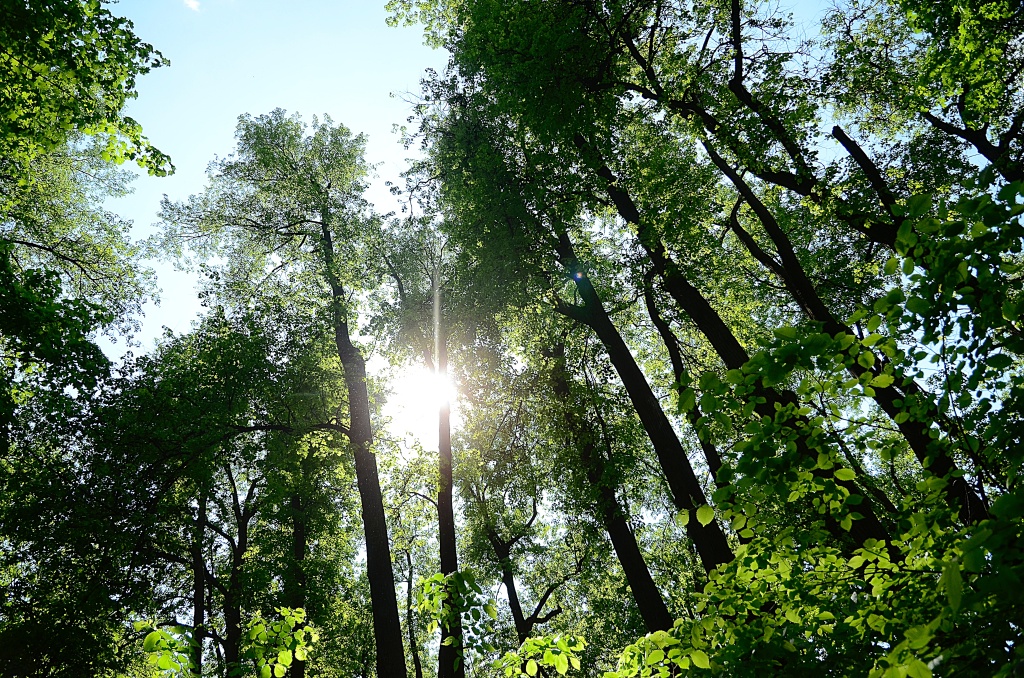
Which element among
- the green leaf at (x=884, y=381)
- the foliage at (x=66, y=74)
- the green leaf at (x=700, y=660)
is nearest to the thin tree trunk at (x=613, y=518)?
the green leaf at (x=700, y=660)

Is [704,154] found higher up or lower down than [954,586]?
higher up

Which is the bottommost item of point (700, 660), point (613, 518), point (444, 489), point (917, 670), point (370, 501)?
point (917, 670)

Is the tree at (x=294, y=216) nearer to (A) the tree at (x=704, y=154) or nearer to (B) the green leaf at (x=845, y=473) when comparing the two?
(A) the tree at (x=704, y=154)

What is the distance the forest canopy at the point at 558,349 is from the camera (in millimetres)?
2689

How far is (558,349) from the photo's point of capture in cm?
1424

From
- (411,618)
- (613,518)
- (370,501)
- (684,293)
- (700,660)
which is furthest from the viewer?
(411,618)

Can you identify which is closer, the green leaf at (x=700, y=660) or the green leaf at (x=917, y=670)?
the green leaf at (x=917, y=670)

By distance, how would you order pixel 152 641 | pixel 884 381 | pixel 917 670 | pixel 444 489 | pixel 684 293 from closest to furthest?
pixel 917 670
pixel 884 381
pixel 152 641
pixel 684 293
pixel 444 489

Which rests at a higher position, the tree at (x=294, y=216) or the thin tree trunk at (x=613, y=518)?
the tree at (x=294, y=216)

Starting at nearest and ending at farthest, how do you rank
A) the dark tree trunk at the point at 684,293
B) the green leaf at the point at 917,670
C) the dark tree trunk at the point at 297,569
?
the green leaf at the point at 917,670 < the dark tree trunk at the point at 684,293 < the dark tree trunk at the point at 297,569

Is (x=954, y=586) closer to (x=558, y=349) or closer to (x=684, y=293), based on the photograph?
(x=684, y=293)

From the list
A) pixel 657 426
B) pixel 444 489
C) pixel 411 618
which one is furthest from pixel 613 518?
pixel 411 618

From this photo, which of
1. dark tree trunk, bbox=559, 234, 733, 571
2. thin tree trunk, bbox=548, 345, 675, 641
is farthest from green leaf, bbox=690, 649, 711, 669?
thin tree trunk, bbox=548, 345, 675, 641

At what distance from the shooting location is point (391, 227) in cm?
1678
